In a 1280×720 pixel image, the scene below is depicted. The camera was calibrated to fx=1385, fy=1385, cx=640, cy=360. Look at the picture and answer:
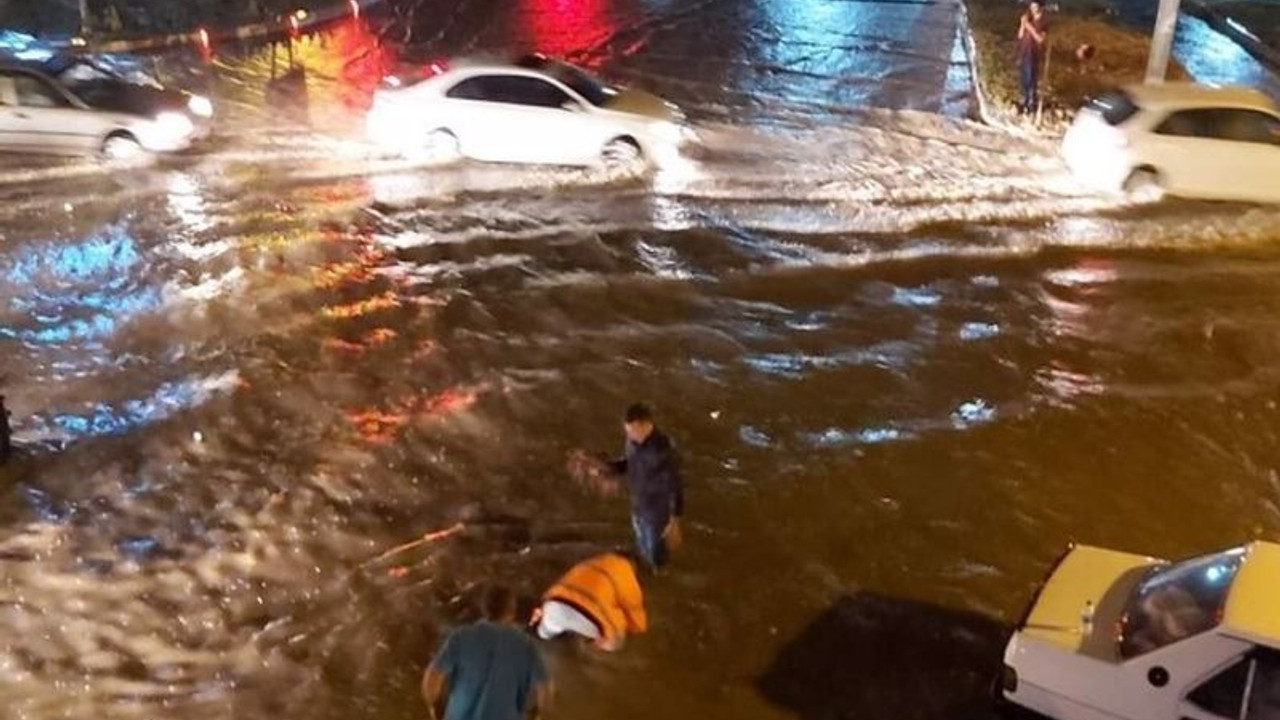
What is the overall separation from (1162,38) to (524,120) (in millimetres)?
9328

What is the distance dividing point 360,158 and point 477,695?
1275 centimetres

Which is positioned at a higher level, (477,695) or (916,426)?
(477,695)

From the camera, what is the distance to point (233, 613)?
30.5 feet

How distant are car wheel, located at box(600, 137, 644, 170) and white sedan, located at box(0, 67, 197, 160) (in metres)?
5.62

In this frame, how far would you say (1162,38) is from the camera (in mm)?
19766

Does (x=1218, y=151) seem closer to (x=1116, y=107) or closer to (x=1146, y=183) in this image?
(x=1146, y=183)

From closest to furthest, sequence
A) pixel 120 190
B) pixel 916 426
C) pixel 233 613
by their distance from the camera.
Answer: pixel 233 613 → pixel 916 426 → pixel 120 190

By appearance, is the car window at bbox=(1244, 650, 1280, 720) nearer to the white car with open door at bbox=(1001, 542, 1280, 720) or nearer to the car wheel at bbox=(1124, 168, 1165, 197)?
the white car with open door at bbox=(1001, 542, 1280, 720)

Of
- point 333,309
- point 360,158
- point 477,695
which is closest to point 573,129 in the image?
point 360,158

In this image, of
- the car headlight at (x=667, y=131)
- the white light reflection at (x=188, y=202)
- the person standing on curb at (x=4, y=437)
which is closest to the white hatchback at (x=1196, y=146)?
the car headlight at (x=667, y=131)

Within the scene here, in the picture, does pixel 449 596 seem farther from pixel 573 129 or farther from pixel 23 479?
pixel 573 129

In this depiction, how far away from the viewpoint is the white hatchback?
1658 centimetres

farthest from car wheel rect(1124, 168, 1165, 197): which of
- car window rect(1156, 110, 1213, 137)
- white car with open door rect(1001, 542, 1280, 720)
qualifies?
white car with open door rect(1001, 542, 1280, 720)

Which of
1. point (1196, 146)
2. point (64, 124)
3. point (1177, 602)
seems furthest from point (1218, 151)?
point (64, 124)
